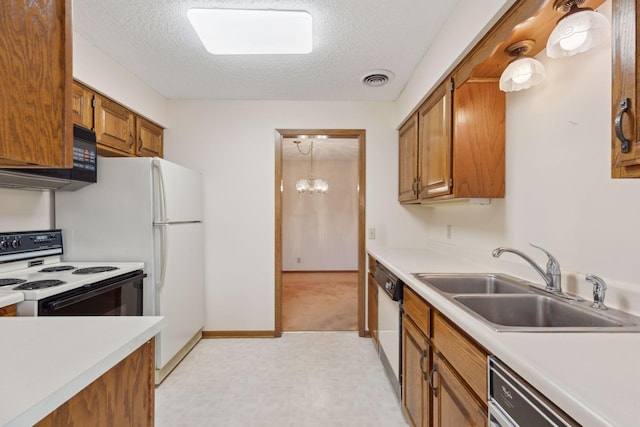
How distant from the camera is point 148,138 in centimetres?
263

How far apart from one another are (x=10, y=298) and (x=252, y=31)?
1.82 metres

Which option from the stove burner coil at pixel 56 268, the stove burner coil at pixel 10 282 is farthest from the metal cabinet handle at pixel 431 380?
the stove burner coil at pixel 56 268

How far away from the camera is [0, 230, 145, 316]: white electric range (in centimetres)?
134

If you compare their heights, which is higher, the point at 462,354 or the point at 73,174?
the point at 73,174

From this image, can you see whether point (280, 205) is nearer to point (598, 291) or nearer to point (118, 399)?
point (118, 399)

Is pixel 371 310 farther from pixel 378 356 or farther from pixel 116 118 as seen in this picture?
pixel 116 118

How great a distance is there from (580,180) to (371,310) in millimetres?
1915

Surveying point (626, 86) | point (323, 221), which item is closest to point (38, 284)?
point (626, 86)

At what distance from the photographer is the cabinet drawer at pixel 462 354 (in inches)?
34.4

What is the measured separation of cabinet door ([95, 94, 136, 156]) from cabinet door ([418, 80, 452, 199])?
231 cm

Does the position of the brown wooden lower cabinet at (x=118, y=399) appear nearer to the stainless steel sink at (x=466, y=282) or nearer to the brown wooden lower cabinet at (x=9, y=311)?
the brown wooden lower cabinet at (x=9, y=311)

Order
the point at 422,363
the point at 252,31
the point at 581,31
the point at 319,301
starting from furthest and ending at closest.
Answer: the point at 319,301 < the point at 252,31 < the point at 422,363 < the point at 581,31

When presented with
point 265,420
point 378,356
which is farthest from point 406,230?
point 265,420

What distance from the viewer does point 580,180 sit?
3.93ft
